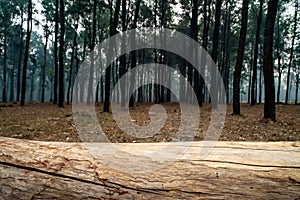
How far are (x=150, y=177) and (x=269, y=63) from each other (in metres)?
8.61

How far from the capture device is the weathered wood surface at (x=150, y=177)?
2225mm

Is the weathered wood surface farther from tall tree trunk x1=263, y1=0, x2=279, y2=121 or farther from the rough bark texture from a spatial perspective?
the rough bark texture

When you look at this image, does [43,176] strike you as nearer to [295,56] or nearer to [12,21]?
[295,56]

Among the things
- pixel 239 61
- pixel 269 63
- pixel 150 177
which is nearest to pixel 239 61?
pixel 239 61

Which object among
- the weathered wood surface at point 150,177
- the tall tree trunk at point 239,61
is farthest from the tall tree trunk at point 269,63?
the weathered wood surface at point 150,177

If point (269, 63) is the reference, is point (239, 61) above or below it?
above

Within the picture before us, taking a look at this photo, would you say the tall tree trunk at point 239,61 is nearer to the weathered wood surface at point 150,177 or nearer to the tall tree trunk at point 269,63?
the tall tree trunk at point 269,63

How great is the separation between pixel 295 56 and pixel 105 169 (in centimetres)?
3571

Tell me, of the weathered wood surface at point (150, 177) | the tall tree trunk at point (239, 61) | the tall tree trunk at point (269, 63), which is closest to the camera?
the weathered wood surface at point (150, 177)

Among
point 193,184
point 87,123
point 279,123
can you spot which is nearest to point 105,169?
point 193,184

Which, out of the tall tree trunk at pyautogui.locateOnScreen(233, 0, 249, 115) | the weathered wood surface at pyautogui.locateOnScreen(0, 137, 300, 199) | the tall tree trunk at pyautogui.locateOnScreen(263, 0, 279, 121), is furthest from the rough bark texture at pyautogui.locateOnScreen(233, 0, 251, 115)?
the weathered wood surface at pyautogui.locateOnScreen(0, 137, 300, 199)

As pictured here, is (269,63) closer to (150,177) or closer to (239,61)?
(239,61)

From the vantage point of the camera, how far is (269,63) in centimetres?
941

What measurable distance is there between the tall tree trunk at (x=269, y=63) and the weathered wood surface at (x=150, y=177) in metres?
7.33
